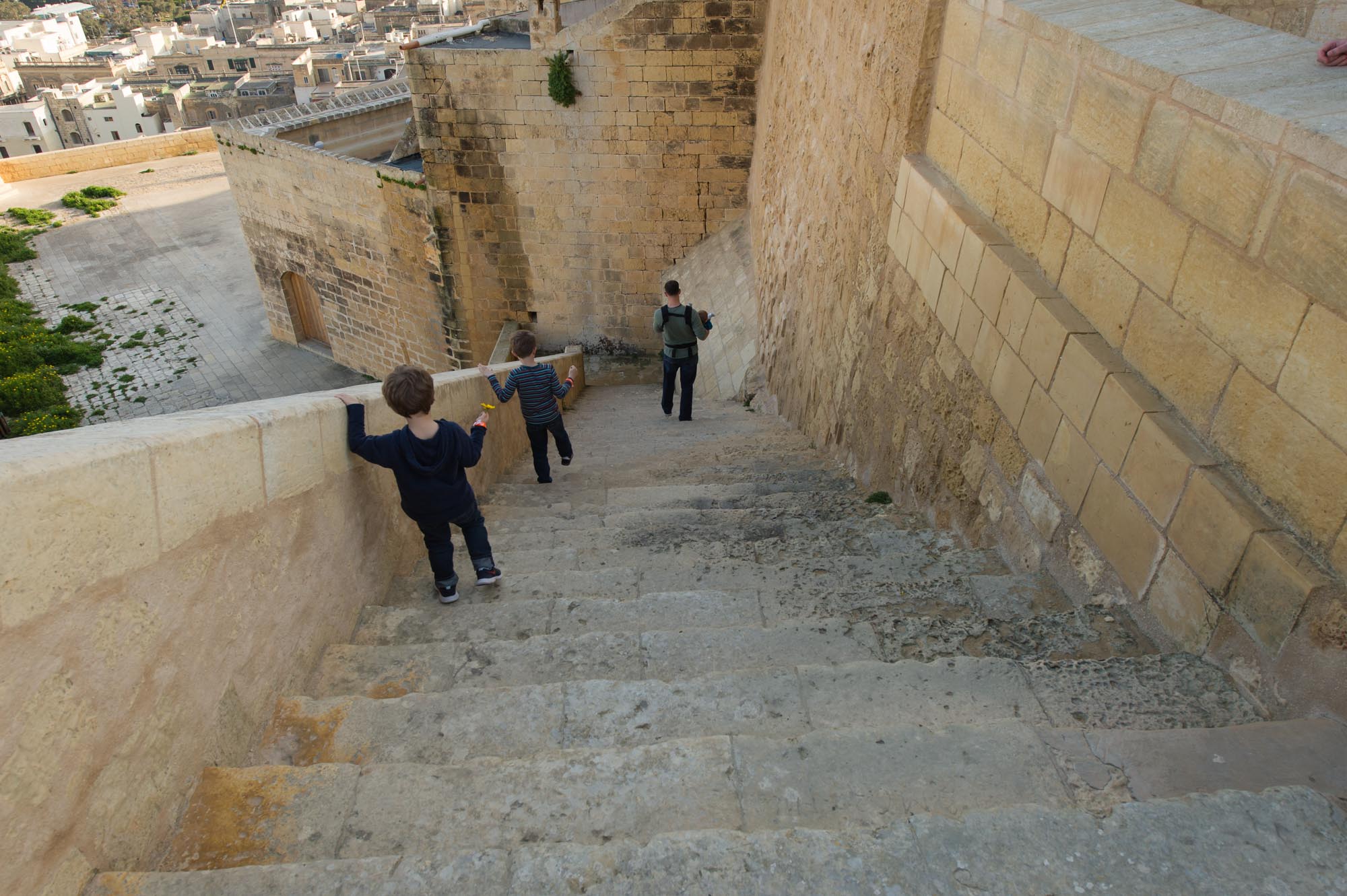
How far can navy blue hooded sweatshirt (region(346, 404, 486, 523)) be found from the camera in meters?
2.99

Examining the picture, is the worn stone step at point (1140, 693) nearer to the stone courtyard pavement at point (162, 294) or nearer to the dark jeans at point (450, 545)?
the dark jeans at point (450, 545)

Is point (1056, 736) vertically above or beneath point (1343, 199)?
beneath

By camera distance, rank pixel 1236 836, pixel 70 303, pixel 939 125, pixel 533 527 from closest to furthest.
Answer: pixel 1236 836
pixel 939 125
pixel 533 527
pixel 70 303

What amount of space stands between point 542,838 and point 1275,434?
79.0 inches

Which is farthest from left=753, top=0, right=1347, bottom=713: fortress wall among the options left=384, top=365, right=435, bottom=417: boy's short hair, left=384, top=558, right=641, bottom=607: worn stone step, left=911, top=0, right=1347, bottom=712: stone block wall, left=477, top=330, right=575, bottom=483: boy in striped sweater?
left=477, top=330, right=575, bottom=483: boy in striped sweater

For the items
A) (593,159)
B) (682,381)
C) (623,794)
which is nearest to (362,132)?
(593,159)

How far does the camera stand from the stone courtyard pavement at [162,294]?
1599 cm

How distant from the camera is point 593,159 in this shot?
446 inches

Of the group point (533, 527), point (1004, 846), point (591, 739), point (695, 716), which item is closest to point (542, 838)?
point (591, 739)

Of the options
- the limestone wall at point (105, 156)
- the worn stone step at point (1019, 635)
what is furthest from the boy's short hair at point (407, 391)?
the limestone wall at point (105, 156)

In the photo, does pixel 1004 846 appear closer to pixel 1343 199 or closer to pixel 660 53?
pixel 1343 199

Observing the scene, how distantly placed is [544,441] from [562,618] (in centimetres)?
298

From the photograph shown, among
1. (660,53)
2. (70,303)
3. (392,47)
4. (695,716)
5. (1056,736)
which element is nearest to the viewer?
(1056,736)

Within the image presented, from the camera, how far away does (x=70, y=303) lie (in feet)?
62.4
